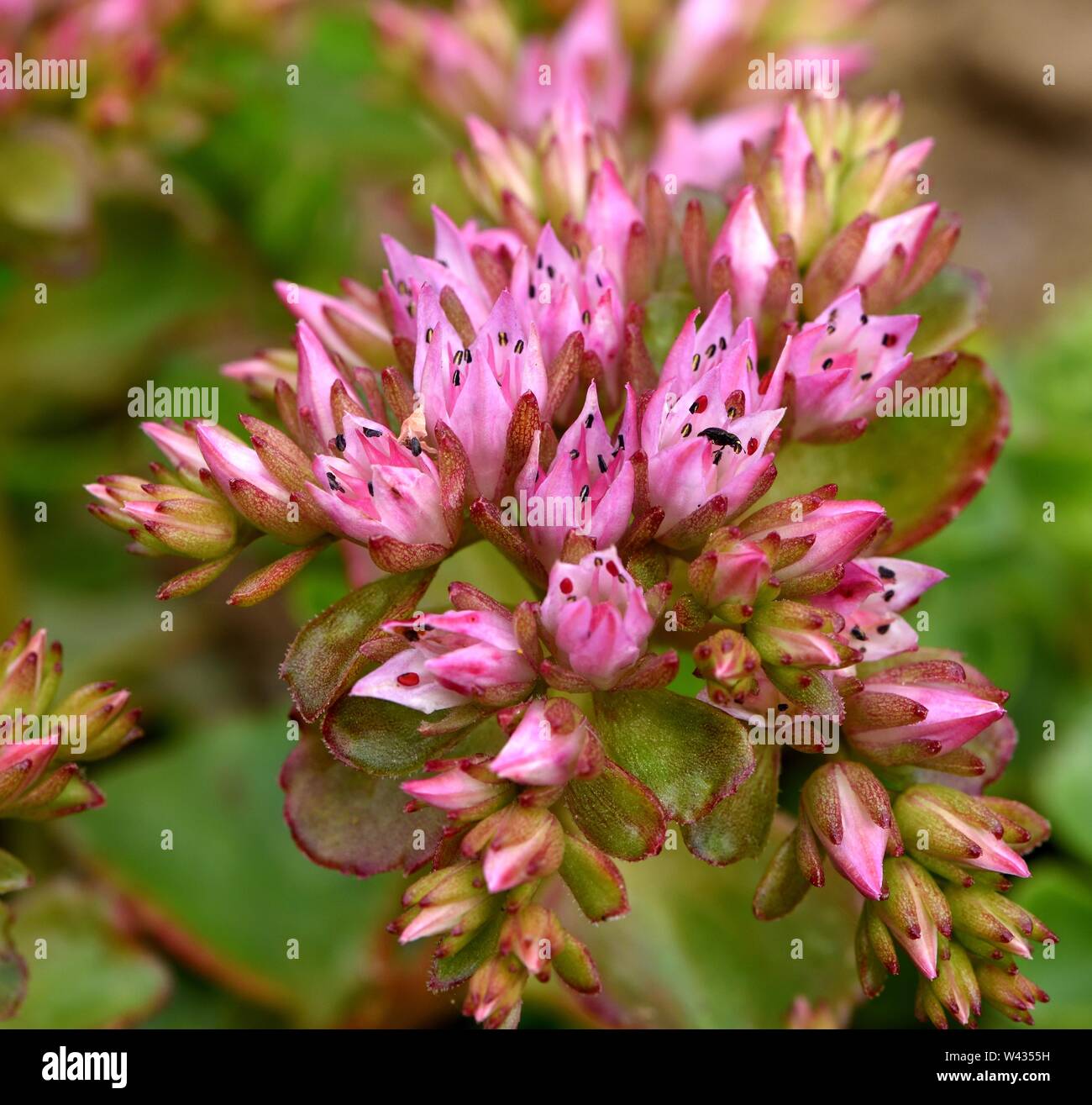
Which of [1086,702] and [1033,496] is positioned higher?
[1033,496]

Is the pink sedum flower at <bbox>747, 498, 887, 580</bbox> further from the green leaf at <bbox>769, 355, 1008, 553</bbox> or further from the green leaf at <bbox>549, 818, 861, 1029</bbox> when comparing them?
the green leaf at <bbox>549, 818, 861, 1029</bbox>

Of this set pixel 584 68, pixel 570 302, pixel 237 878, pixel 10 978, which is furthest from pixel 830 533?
pixel 237 878

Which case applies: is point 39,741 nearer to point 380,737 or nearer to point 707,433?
point 380,737

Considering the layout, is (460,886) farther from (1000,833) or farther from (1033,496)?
(1033,496)

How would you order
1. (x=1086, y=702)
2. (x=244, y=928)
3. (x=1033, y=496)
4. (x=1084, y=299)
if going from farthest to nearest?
(x=1084, y=299) → (x=1033, y=496) → (x=1086, y=702) → (x=244, y=928)

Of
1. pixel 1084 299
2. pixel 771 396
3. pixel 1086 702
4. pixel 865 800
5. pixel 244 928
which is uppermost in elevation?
pixel 1084 299

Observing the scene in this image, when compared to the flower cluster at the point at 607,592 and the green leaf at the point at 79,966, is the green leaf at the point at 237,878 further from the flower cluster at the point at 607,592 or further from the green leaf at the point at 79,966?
the flower cluster at the point at 607,592
